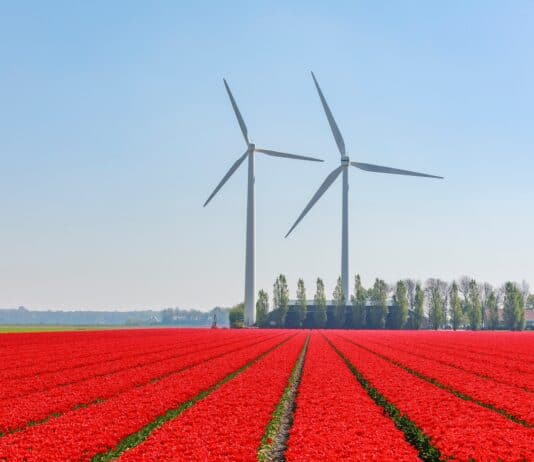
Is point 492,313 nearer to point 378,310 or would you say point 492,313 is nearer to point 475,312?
point 475,312

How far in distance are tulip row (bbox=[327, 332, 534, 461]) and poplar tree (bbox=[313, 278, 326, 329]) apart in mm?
117256

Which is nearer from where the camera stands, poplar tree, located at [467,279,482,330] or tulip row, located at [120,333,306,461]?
tulip row, located at [120,333,306,461]

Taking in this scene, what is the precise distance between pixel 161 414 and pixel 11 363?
21.4m

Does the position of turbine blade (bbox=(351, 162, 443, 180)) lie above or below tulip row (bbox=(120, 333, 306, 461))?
above

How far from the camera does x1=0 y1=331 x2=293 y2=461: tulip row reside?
12961 mm

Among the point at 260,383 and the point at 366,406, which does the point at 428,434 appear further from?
the point at 260,383

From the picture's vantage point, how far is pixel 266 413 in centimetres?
1755

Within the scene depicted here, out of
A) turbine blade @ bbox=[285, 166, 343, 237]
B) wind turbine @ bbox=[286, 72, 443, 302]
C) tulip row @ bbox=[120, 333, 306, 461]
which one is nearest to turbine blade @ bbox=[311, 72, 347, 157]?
wind turbine @ bbox=[286, 72, 443, 302]

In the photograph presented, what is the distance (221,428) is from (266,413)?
2.68m

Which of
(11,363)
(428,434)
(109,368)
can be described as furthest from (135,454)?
(11,363)

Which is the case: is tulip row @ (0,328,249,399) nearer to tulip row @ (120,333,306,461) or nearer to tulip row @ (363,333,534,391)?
tulip row @ (120,333,306,461)

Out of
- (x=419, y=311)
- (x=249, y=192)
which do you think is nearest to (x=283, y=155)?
(x=249, y=192)

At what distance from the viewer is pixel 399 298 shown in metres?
144

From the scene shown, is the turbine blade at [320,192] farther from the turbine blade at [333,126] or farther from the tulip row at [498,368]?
the tulip row at [498,368]
